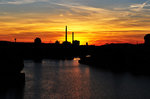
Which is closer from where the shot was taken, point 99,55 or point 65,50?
point 99,55

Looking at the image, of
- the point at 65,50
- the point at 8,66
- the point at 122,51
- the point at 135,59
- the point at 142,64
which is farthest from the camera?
the point at 65,50

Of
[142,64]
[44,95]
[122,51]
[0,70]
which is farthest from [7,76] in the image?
[122,51]

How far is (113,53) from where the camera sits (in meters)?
128

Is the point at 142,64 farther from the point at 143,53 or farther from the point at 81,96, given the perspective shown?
the point at 81,96

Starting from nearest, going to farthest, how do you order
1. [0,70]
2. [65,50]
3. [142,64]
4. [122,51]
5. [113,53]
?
1. [0,70]
2. [142,64]
3. [122,51]
4. [113,53]
5. [65,50]

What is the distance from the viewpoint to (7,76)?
4772 centimetres

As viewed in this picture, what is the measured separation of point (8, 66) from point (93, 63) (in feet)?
272

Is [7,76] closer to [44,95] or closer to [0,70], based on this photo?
[0,70]

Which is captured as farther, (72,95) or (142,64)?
(142,64)

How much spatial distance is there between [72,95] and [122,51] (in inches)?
3337

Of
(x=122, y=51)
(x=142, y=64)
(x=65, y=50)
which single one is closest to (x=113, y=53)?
(x=122, y=51)

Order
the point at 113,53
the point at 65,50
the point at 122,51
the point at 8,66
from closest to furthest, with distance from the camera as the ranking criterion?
the point at 8,66, the point at 122,51, the point at 113,53, the point at 65,50

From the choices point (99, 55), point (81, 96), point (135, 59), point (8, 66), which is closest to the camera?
point (81, 96)

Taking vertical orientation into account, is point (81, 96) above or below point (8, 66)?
below
